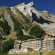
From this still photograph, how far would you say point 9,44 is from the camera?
7738 cm

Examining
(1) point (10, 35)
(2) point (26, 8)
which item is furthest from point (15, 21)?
(2) point (26, 8)

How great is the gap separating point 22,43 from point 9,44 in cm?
1605

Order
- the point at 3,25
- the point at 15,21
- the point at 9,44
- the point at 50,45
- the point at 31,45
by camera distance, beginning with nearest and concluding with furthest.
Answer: the point at 50,45 → the point at 31,45 → the point at 9,44 → the point at 3,25 → the point at 15,21

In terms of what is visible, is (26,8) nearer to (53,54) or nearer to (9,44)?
(9,44)

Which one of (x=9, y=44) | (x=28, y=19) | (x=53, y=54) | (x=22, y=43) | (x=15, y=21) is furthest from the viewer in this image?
(x=28, y=19)

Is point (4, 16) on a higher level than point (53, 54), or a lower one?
higher

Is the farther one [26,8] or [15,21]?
[26,8]

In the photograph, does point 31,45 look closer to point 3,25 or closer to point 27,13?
point 3,25

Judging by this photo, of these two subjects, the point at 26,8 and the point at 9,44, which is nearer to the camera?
the point at 9,44

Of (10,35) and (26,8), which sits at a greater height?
(26,8)

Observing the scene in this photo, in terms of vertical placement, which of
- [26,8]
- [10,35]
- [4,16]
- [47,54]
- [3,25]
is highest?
[26,8]

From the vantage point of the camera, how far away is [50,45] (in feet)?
134

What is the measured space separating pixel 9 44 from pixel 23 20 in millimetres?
49771

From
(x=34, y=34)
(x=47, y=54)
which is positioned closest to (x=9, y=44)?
(x=34, y=34)
